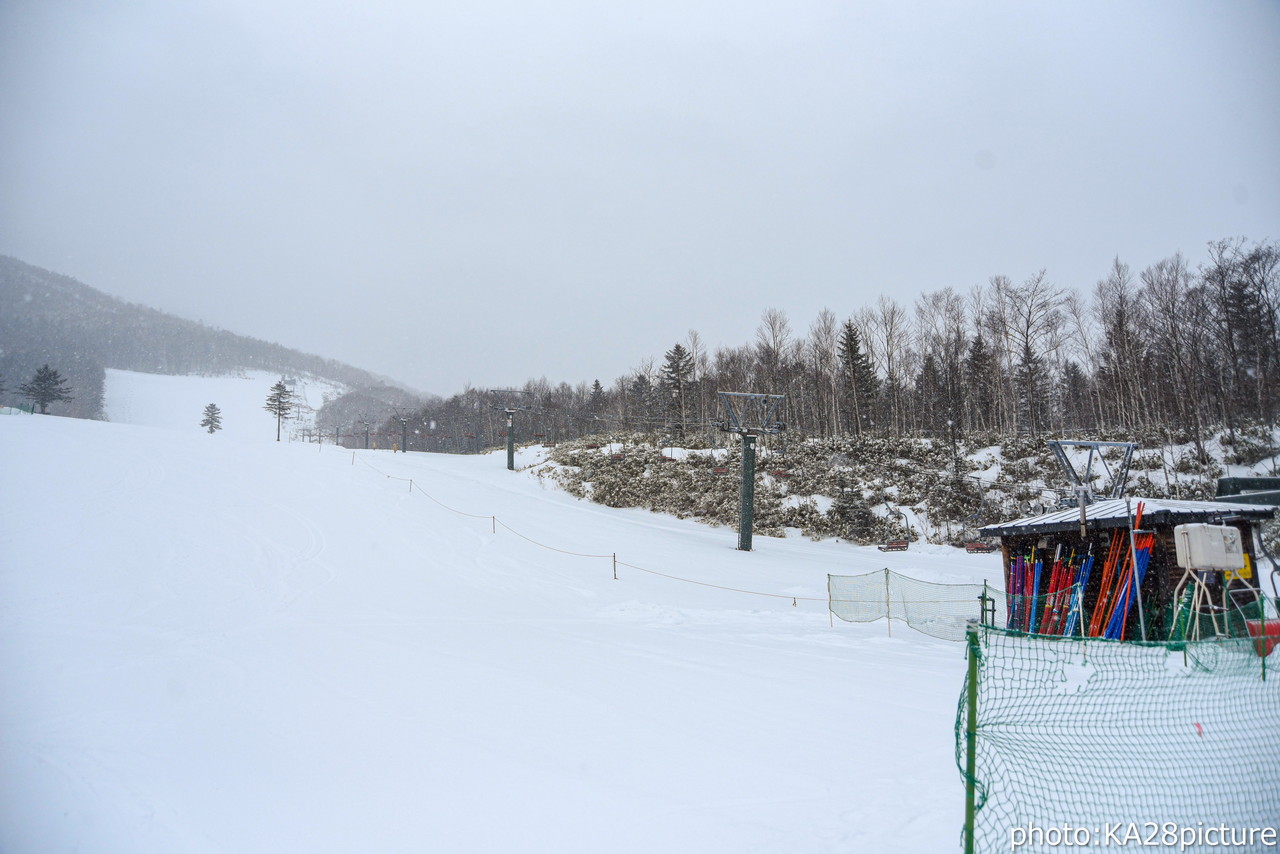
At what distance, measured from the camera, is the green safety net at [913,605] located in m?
12.7

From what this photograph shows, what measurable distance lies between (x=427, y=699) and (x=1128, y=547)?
13.3m

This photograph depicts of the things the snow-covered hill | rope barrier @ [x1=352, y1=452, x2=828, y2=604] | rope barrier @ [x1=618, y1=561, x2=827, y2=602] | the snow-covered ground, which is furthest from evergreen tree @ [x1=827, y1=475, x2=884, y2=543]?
the snow-covered hill

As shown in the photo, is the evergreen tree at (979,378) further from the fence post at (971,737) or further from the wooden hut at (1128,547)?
the fence post at (971,737)

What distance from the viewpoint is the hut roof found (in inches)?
444

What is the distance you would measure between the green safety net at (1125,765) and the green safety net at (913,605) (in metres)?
5.86

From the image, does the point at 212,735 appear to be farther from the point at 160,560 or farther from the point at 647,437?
the point at 647,437

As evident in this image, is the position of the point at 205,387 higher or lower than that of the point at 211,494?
higher

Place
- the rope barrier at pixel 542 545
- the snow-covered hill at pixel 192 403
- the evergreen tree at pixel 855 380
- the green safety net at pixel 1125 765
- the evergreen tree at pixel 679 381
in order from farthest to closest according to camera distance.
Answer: the snow-covered hill at pixel 192 403, the evergreen tree at pixel 679 381, the evergreen tree at pixel 855 380, the rope barrier at pixel 542 545, the green safety net at pixel 1125 765

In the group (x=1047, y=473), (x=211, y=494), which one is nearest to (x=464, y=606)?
(x=211, y=494)

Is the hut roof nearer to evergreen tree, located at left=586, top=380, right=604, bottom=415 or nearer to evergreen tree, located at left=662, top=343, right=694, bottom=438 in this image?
evergreen tree, located at left=662, top=343, right=694, bottom=438

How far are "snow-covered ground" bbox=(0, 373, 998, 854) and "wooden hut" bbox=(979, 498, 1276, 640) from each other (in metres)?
3.28

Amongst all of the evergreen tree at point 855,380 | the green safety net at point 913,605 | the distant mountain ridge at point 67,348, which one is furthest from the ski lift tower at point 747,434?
the distant mountain ridge at point 67,348

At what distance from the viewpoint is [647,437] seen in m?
43.6

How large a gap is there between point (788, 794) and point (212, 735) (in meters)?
6.20
